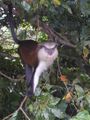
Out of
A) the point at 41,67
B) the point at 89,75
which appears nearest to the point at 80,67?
the point at 89,75

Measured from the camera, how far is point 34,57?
2.96 meters

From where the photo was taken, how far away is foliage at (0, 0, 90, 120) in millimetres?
2469

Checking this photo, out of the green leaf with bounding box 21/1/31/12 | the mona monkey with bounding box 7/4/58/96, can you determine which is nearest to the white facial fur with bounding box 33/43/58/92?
the mona monkey with bounding box 7/4/58/96

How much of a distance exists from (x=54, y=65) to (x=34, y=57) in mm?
161

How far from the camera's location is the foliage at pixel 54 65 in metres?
2.47

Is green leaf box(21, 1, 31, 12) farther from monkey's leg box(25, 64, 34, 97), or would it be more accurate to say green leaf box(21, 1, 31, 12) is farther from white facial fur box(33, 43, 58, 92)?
monkey's leg box(25, 64, 34, 97)

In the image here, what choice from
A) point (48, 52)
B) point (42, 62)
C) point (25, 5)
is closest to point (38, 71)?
point (42, 62)

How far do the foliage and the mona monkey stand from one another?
0.19 ft

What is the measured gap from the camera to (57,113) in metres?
2.48

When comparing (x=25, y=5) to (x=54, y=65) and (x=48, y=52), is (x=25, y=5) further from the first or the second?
(x=54, y=65)

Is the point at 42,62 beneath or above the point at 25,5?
beneath

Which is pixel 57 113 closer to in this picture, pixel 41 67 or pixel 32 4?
pixel 41 67

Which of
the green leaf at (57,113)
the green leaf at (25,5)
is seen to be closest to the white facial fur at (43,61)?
the green leaf at (57,113)

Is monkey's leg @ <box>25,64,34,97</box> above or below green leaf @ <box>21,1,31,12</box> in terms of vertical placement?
below
